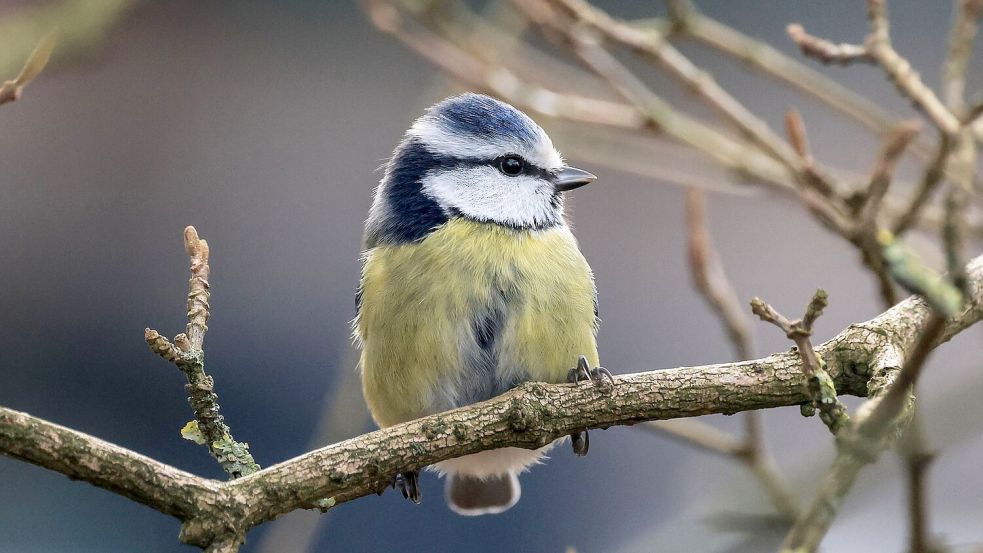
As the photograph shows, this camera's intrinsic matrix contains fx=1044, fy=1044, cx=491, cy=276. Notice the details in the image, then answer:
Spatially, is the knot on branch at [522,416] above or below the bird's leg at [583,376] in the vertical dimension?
below

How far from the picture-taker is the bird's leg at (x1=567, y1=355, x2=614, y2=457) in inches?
76.8

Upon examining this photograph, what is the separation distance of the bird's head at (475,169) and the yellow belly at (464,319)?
15cm

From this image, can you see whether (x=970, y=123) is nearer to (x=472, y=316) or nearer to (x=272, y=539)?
(x=472, y=316)

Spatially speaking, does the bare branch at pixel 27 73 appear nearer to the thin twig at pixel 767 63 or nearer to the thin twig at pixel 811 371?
the thin twig at pixel 811 371

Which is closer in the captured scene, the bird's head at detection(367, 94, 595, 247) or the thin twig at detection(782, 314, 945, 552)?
the thin twig at detection(782, 314, 945, 552)

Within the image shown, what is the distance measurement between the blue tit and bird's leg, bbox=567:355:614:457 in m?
0.11

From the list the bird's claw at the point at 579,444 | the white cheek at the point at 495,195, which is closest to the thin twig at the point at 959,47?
the white cheek at the point at 495,195

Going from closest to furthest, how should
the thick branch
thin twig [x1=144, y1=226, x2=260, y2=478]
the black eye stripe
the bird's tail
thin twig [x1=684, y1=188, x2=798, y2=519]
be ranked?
the thick branch, thin twig [x1=144, y1=226, x2=260, y2=478], thin twig [x1=684, y1=188, x2=798, y2=519], the black eye stripe, the bird's tail

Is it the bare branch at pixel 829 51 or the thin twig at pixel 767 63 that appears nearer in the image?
the bare branch at pixel 829 51

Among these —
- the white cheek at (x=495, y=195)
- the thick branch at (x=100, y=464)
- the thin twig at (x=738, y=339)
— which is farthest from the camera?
the white cheek at (x=495, y=195)

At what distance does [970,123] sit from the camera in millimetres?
1868

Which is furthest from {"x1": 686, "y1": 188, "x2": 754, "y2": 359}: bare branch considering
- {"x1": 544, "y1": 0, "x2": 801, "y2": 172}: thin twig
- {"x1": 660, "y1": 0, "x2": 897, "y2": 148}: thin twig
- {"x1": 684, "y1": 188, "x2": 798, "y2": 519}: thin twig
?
{"x1": 660, "y1": 0, "x2": 897, "y2": 148}: thin twig

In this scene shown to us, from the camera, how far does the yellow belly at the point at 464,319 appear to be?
7.59 ft

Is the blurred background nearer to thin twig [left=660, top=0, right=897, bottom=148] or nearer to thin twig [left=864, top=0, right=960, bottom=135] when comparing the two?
thin twig [left=660, top=0, right=897, bottom=148]
